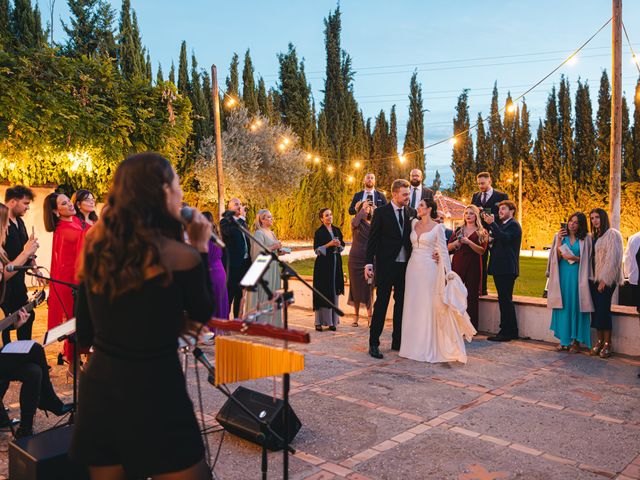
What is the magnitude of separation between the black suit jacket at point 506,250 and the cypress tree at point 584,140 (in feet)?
67.7

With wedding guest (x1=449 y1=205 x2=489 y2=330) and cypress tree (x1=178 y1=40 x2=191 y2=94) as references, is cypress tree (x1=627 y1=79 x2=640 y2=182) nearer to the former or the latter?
wedding guest (x1=449 y1=205 x2=489 y2=330)

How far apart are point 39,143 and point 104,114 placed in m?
1.79

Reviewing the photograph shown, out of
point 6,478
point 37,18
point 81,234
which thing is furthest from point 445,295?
point 37,18

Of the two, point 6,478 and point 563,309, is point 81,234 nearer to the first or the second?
point 6,478

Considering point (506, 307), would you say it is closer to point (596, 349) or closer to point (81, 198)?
point (596, 349)

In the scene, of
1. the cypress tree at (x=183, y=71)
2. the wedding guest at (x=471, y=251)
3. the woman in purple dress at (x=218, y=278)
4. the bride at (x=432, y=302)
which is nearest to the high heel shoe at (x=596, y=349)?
the bride at (x=432, y=302)

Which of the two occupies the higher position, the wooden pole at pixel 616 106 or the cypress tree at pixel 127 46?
the cypress tree at pixel 127 46

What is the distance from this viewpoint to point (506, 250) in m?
7.76

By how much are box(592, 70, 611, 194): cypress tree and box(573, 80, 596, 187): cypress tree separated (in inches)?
9.3

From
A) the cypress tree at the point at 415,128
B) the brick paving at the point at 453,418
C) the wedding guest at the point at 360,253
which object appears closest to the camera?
the brick paving at the point at 453,418

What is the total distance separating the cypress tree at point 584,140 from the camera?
26016 millimetres

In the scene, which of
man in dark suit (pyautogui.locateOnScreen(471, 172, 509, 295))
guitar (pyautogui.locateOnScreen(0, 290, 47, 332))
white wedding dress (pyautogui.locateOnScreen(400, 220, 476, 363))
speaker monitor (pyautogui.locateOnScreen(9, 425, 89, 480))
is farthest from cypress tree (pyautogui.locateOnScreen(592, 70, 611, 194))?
speaker monitor (pyautogui.locateOnScreen(9, 425, 89, 480))

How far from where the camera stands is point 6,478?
352 centimetres

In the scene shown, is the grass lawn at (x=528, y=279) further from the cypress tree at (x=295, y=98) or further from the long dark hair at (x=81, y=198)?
the cypress tree at (x=295, y=98)
